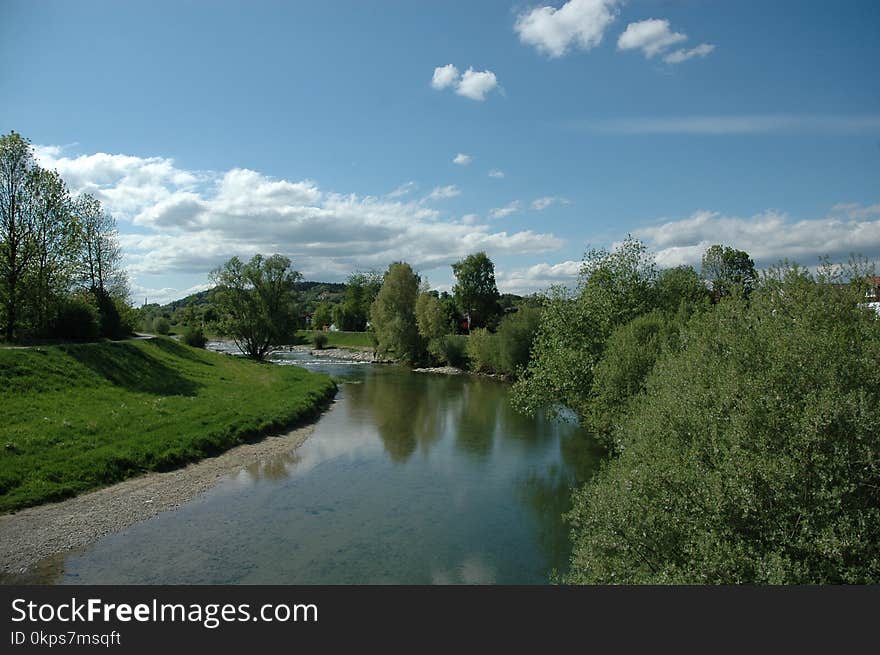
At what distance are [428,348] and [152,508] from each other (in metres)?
50.2

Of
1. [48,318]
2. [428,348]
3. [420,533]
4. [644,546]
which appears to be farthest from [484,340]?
[644,546]

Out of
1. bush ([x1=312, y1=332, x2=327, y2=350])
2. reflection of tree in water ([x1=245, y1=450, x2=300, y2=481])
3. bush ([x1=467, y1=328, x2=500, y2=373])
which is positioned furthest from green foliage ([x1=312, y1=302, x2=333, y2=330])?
reflection of tree in water ([x1=245, y1=450, x2=300, y2=481])

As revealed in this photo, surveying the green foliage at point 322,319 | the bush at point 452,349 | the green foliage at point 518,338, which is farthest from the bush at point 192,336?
the green foliage at point 322,319

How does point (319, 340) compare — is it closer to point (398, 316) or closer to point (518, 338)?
point (398, 316)

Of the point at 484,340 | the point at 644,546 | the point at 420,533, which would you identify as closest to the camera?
the point at 644,546

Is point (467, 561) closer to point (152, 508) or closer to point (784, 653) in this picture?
point (784, 653)

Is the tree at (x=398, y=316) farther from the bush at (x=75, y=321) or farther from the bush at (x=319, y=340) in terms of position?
the bush at (x=75, y=321)

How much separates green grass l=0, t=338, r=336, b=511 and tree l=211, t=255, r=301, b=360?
23.0 meters

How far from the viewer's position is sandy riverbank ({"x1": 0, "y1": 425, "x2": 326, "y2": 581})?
39.7 ft

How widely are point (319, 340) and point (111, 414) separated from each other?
233 ft

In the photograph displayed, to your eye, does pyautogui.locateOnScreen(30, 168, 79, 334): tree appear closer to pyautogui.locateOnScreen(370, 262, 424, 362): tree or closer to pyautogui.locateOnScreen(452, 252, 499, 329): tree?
pyautogui.locateOnScreen(370, 262, 424, 362): tree

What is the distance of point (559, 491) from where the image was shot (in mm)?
18969

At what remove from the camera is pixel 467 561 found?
13.1 m

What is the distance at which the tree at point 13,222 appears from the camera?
2795 cm
